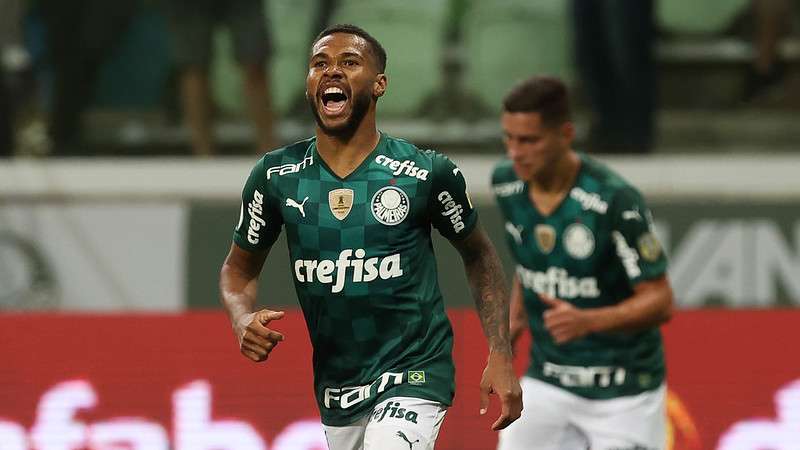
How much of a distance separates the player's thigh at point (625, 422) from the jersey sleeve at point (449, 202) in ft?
4.85

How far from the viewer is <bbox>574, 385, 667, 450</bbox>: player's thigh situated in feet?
18.3

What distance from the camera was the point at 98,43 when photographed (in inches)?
357

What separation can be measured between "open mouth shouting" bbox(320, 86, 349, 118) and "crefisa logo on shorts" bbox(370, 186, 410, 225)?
0.27 metres

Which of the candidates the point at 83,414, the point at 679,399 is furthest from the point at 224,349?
the point at 679,399

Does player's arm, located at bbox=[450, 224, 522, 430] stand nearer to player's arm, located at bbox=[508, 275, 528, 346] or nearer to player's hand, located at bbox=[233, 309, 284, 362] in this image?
player's hand, located at bbox=[233, 309, 284, 362]

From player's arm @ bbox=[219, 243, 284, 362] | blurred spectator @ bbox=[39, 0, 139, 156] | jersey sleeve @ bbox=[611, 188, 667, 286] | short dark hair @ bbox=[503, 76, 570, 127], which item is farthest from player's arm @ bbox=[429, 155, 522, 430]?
blurred spectator @ bbox=[39, 0, 139, 156]

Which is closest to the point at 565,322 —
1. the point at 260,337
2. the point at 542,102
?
the point at 542,102

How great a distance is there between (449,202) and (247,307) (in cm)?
63

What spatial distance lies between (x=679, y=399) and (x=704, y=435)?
0.20 m

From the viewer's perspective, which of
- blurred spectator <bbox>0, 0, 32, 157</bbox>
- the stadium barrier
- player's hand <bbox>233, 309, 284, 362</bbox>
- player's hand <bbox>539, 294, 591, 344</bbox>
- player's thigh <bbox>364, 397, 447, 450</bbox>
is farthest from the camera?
blurred spectator <bbox>0, 0, 32, 157</bbox>

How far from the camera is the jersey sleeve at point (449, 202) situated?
434 cm

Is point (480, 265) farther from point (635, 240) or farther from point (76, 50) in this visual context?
point (76, 50)

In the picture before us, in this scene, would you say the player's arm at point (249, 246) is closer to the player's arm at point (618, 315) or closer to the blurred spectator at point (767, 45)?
the player's arm at point (618, 315)

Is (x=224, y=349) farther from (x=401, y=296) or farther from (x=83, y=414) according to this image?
(x=401, y=296)
